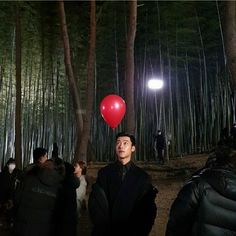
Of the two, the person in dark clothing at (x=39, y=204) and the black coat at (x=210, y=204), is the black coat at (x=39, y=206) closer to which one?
the person in dark clothing at (x=39, y=204)

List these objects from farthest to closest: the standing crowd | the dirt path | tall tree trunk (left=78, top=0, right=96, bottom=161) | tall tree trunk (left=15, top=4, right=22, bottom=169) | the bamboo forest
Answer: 1. the bamboo forest
2. tall tree trunk (left=15, top=4, right=22, bottom=169)
3. tall tree trunk (left=78, top=0, right=96, bottom=161)
4. the dirt path
5. the standing crowd

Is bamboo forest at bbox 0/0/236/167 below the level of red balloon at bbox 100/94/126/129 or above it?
above

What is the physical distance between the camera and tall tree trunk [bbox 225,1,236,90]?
18.8ft

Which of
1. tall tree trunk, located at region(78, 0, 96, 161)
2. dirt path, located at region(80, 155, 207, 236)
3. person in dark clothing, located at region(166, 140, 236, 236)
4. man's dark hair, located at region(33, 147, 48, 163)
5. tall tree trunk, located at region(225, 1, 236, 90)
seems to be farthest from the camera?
tall tree trunk, located at region(78, 0, 96, 161)

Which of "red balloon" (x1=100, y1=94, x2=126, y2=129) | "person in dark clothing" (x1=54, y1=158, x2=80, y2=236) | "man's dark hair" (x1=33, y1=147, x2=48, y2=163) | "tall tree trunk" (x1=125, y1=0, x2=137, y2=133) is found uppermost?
"tall tree trunk" (x1=125, y1=0, x2=137, y2=133)

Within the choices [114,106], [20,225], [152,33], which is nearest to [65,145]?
[152,33]

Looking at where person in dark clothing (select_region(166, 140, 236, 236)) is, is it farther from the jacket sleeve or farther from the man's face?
the man's face

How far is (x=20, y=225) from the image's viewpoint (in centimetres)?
261

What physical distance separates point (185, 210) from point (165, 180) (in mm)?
7341

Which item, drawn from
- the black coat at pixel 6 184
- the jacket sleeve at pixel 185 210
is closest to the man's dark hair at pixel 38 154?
the jacket sleeve at pixel 185 210

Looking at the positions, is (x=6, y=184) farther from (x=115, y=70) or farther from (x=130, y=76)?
(x=115, y=70)

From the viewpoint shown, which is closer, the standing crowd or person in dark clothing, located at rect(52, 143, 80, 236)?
the standing crowd

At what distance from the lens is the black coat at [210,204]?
71.9 inches

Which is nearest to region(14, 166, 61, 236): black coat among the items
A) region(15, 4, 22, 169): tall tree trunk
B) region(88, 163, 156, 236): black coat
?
region(88, 163, 156, 236): black coat
